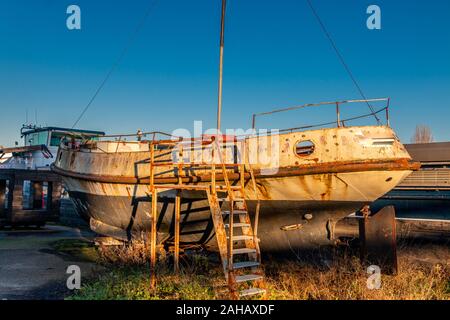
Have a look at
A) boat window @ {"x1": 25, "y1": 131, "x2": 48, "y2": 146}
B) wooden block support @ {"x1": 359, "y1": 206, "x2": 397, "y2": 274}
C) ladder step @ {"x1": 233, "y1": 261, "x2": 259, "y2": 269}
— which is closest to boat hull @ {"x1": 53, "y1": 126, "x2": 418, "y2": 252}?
wooden block support @ {"x1": 359, "y1": 206, "x2": 397, "y2": 274}

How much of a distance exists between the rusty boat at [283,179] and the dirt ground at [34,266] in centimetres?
207

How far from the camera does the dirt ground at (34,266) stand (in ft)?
22.2

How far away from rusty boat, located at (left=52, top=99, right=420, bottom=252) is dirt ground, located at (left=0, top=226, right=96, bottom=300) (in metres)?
2.07

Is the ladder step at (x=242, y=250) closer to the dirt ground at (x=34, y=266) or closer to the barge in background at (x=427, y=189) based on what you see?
the dirt ground at (x=34, y=266)

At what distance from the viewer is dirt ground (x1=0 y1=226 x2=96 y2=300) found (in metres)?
6.78

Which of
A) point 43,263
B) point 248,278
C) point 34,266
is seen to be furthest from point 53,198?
point 248,278

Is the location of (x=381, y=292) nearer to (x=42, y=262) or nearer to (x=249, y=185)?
(x=249, y=185)

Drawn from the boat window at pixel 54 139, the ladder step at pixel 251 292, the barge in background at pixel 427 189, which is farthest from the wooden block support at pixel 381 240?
the boat window at pixel 54 139

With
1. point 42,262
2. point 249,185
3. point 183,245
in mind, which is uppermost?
point 249,185

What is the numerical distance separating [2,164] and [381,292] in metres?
25.0

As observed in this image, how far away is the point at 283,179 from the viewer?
7.48 m

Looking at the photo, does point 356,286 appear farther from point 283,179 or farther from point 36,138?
point 36,138

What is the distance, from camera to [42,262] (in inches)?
366
